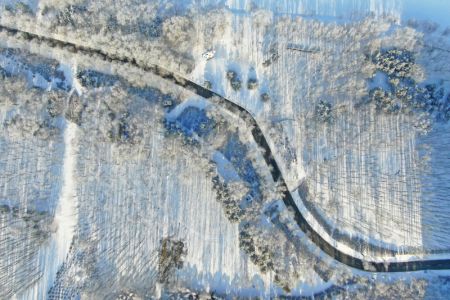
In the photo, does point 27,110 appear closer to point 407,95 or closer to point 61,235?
point 61,235

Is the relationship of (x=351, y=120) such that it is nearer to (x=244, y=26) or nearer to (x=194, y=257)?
(x=244, y=26)

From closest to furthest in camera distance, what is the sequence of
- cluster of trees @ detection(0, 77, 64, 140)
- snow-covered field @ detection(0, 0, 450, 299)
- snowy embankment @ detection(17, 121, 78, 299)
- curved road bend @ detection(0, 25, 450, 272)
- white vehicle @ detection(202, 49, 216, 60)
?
1. snowy embankment @ detection(17, 121, 78, 299)
2. snow-covered field @ detection(0, 0, 450, 299)
3. curved road bend @ detection(0, 25, 450, 272)
4. cluster of trees @ detection(0, 77, 64, 140)
5. white vehicle @ detection(202, 49, 216, 60)

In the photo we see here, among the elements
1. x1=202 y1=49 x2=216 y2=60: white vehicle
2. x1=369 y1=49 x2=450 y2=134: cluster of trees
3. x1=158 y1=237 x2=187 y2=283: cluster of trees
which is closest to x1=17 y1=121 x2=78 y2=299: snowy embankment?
x1=158 y1=237 x2=187 y2=283: cluster of trees

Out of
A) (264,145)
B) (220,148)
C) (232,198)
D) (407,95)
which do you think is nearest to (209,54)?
(220,148)

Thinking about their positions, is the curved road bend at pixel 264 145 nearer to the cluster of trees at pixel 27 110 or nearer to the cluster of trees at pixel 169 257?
the cluster of trees at pixel 27 110

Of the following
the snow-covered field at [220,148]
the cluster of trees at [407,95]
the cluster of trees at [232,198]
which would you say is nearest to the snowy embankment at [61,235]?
the snow-covered field at [220,148]

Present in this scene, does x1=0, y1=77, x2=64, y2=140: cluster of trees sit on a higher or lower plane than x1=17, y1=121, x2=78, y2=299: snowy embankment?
higher

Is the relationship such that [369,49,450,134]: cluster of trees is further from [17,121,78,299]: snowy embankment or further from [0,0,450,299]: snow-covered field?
[17,121,78,299]: snowy embankment
